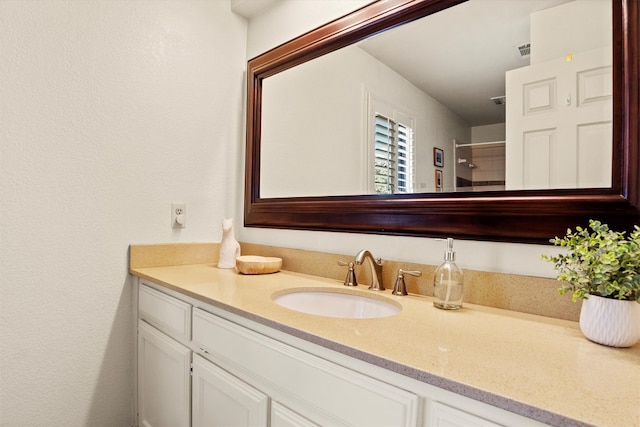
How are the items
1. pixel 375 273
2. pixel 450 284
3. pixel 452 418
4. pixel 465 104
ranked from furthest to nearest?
pixel 375 273
pixel 465 104
pixel 450 284
pixel 452 418

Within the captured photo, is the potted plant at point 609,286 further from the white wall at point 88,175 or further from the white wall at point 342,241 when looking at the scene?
the white wall at point 88,175

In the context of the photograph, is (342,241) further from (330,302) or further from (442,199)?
(442,199)

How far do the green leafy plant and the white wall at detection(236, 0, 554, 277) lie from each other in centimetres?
20

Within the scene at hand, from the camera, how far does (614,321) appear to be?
69 cm

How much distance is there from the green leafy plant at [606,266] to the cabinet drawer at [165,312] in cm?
106

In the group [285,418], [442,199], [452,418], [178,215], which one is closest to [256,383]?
[285,418]

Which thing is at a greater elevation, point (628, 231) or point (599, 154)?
point (599, 154)

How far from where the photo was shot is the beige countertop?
49 centimetres

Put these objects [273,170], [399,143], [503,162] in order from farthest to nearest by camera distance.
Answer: [273,170] → [399,143] → [503,162]

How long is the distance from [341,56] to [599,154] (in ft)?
3.14

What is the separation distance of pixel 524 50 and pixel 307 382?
1.01 m

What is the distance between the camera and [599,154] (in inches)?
34.0

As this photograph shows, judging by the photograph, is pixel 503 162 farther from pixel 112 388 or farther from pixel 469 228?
pixel 112 388

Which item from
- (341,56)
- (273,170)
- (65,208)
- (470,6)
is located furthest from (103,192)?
(470,6)
